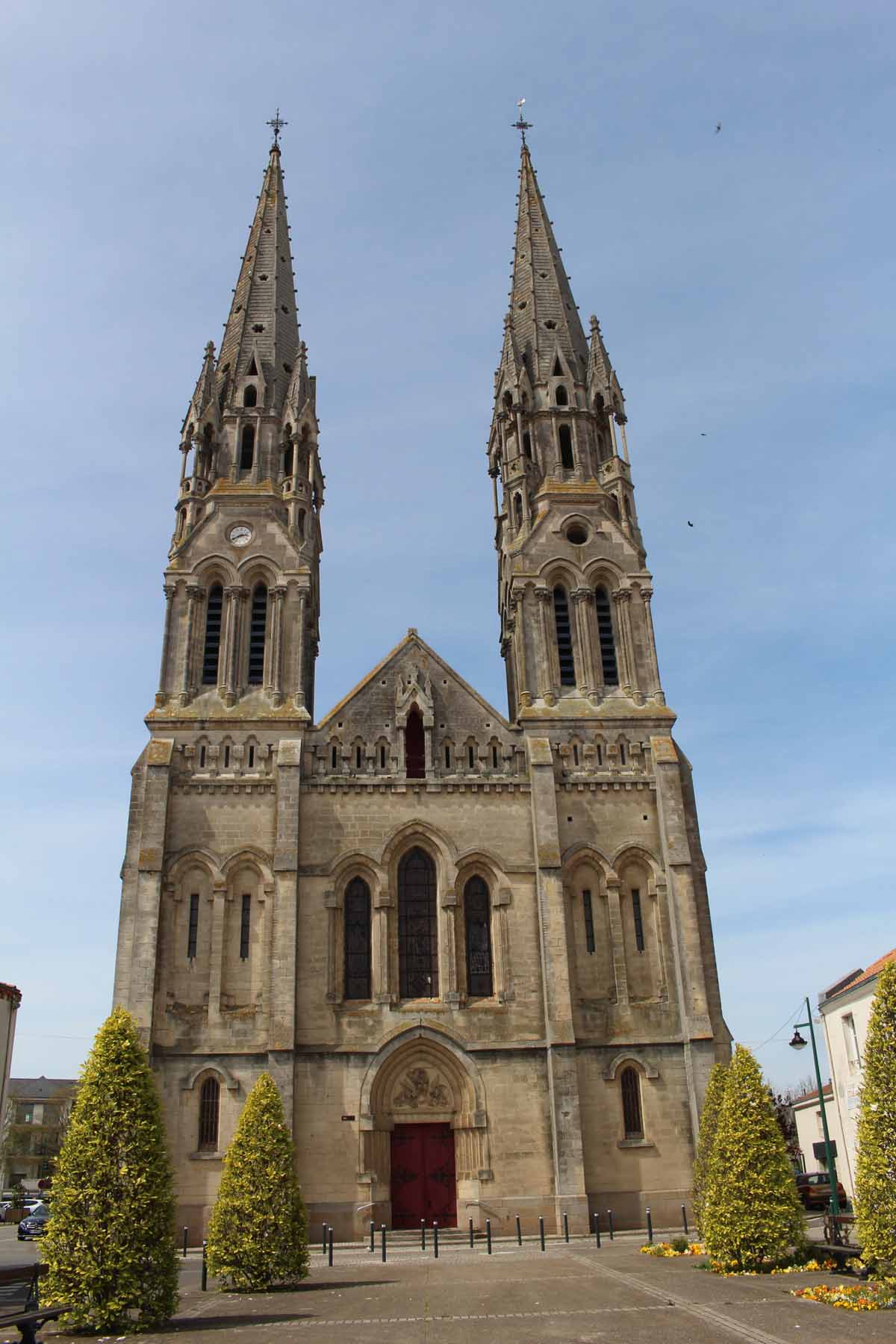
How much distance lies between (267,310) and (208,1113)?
27.5m

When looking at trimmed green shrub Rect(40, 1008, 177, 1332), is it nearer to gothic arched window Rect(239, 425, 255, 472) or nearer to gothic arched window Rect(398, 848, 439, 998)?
gothic arched window Rect(398, 848, 439, 998)

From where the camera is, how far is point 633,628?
3244 cm

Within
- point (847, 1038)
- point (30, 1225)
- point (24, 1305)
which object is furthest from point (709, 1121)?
point (30, 1225)

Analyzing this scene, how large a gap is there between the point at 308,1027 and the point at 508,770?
883 centimetres

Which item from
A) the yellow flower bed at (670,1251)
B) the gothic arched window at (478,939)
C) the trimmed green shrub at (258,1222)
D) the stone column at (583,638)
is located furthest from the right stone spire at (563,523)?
the trimmed green shrub at (258,1222)

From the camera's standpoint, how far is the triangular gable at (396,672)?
30.4 m

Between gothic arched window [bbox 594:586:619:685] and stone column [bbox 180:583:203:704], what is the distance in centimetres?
1240

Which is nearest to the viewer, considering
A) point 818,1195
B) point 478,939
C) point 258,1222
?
point 258,1222

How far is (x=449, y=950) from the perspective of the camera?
27562 millimetres

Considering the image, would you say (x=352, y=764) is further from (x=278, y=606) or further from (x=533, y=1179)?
(x=533, y=1179)

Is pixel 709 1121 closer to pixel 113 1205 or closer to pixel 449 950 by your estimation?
pixel 449 950

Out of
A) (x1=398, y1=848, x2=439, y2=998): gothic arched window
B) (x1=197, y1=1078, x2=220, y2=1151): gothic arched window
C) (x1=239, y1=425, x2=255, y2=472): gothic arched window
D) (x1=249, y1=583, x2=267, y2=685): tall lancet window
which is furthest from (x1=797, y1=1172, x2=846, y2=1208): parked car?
(x1=239, y1=425, x2=255, y2=472): gothic arched window

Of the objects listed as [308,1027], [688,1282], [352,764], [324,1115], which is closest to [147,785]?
[352,764]

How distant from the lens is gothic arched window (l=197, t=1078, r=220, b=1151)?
1001 inches
